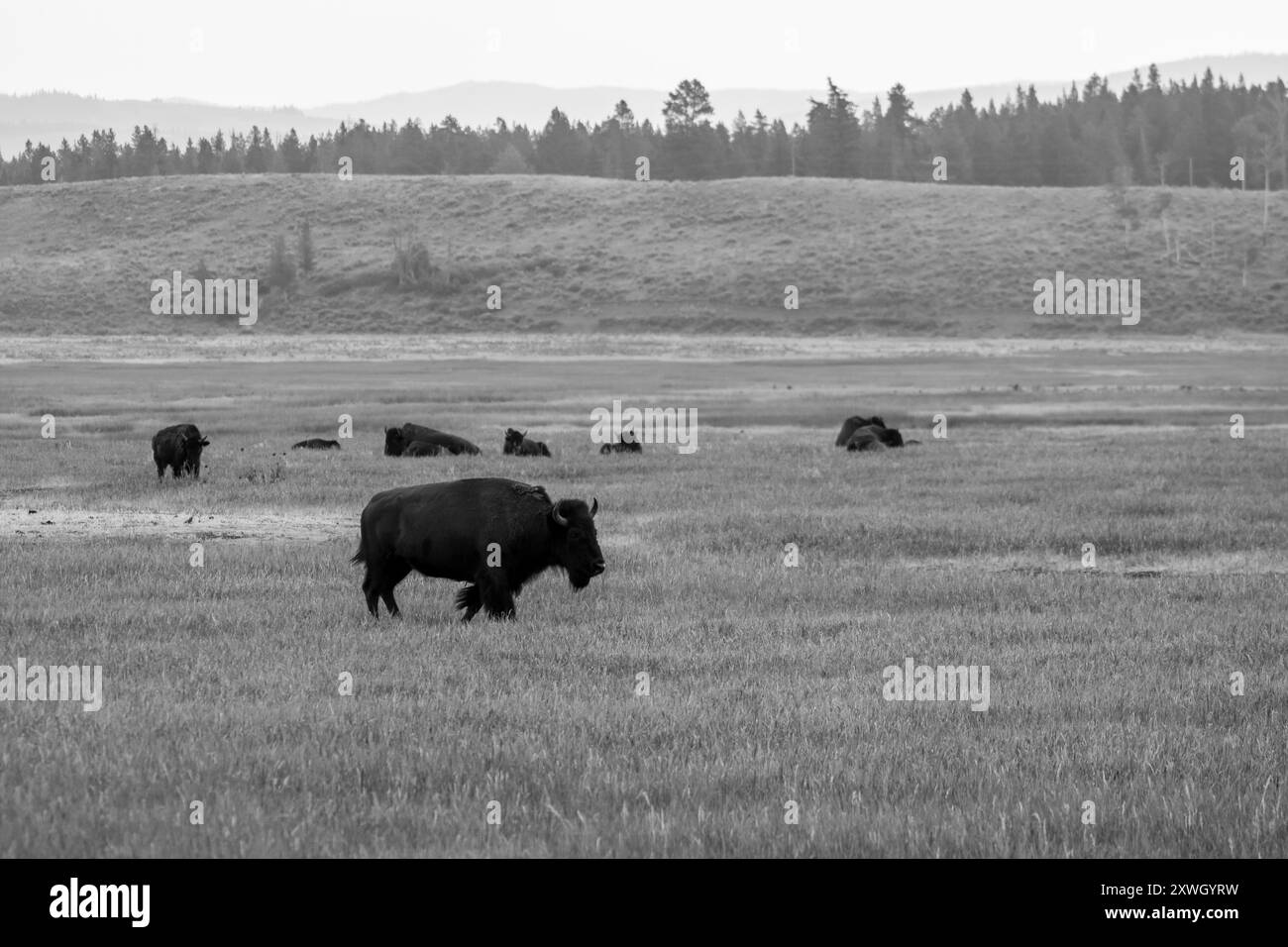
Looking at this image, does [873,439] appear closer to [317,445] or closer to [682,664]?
[317,445]

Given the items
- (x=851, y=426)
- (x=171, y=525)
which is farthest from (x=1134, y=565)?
(x=851, y=426)

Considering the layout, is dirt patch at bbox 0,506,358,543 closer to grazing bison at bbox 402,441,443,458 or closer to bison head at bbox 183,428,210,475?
bison head at bbox 183,428,210,475

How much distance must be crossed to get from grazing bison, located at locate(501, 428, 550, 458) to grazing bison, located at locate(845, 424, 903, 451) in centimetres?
576

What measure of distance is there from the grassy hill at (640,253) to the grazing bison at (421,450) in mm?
63139

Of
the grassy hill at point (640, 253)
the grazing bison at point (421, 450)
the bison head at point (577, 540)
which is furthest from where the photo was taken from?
the grassy hill at point (640, 253)

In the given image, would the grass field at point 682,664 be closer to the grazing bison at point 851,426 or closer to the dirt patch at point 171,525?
the dirt patch at point 171,525

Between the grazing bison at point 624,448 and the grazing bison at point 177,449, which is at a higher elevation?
the grazing bison at point 177,449

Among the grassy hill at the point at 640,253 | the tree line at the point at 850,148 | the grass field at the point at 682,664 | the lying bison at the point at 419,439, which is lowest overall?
the grass field at the point at 682,664

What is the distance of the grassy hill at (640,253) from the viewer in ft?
311

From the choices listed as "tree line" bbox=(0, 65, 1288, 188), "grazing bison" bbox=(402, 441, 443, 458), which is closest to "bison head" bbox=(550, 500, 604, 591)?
"grazing bison" bbox=(402, 441, 443, 458)

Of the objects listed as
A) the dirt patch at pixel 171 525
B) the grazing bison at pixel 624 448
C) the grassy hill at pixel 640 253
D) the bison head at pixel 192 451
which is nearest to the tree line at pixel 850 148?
the grassy hill at pixel 640 253

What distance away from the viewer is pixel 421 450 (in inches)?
1073

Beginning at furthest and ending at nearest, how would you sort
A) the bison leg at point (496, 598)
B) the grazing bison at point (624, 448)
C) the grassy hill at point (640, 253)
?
the grassy hill at point (640, 253) → the grazing bison at point (624, 448) → the bison leg at point (496, 598)

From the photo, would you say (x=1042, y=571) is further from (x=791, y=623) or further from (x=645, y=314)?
(x=645, y=314)
